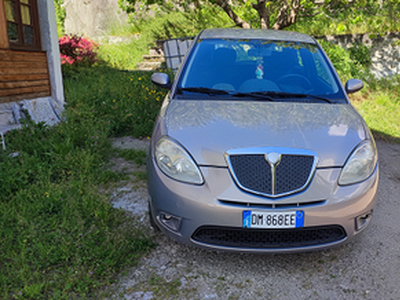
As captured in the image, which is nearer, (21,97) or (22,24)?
(21,97)

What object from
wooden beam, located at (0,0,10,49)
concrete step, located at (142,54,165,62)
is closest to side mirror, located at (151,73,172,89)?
wooden beam, located at (0,0,10,49)

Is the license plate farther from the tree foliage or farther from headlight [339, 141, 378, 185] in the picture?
the tree foliage

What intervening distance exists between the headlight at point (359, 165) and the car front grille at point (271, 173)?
0.25 m

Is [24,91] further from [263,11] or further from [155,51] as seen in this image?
[155,51]

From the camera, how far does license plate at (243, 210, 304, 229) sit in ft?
6.84

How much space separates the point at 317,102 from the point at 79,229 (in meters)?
2.14

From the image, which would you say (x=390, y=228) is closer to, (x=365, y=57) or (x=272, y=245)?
(x=272, y=245)

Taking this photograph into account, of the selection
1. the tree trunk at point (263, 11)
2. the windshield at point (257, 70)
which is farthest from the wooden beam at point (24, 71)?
the tree trunk at point (263, 11)

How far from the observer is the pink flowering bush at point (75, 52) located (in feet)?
34.2

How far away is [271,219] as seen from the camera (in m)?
2.09

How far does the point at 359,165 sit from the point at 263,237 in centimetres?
80

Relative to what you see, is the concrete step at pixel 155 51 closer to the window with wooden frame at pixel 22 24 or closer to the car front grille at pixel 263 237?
the window with wooden frame at pixel 22 24

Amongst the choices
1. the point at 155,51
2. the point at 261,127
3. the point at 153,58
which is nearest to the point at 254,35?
the point at 261,127

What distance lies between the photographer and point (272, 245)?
2182mm
